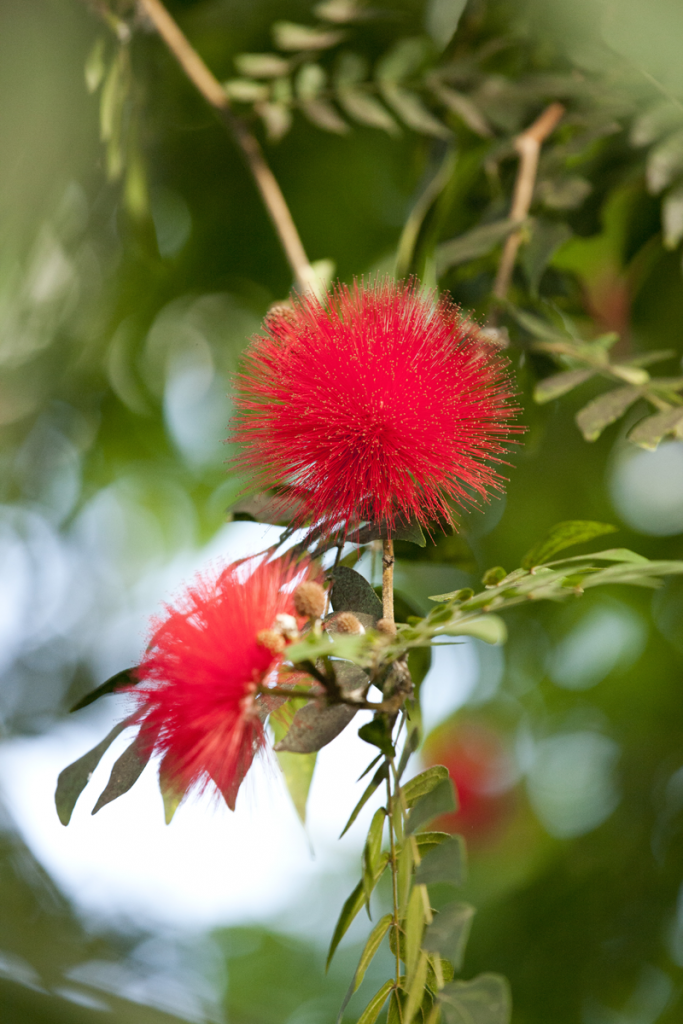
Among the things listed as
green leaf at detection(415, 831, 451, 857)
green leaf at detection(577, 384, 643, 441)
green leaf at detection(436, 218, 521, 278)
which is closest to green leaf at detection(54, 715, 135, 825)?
green leaf at detection(415, 831, 451, 857)

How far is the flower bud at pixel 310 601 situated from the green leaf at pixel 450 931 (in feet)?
0.75

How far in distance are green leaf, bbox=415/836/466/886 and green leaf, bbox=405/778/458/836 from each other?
0.8 inches

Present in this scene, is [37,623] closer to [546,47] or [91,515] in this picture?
[91,515]

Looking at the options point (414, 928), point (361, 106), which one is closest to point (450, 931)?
point (414, 928)

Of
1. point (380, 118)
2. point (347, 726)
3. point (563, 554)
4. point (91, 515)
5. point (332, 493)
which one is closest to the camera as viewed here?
point (347, 726)

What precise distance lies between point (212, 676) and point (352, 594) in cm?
14

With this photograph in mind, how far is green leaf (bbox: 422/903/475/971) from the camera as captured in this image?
1.66ft

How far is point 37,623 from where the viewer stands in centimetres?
274

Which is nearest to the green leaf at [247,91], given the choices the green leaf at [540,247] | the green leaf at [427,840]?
the green leaf at [540,247]

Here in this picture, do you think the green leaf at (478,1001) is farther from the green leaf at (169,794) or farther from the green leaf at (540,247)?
the green leaf at (540,247)

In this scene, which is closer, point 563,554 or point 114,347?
point 563,554

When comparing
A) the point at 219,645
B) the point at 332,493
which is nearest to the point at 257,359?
the point at 332,493

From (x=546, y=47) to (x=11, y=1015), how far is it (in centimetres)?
201

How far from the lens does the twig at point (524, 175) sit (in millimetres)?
1188
